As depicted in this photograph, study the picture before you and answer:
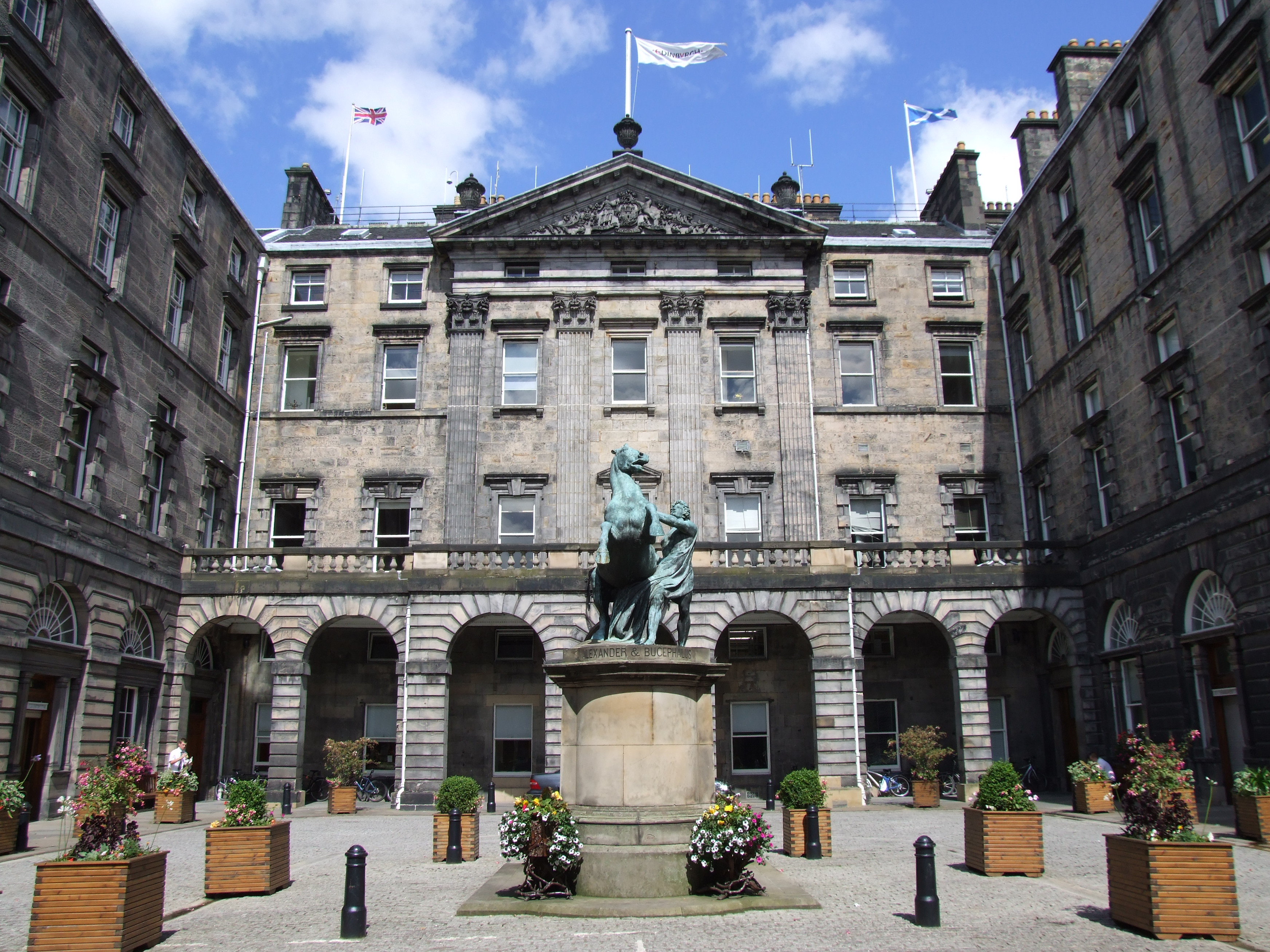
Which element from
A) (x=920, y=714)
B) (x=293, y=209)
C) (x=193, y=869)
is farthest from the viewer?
(x=293, y=209)

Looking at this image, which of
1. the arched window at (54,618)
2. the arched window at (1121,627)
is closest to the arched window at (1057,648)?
the arched window at (1121,627)

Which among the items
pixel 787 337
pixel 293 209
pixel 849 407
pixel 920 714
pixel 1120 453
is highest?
pixel 293 209

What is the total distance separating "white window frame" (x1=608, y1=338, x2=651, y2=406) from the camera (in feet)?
111

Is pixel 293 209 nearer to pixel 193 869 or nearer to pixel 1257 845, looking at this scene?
pixel 193 869

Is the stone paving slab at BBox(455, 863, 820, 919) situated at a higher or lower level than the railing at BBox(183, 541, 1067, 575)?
lower

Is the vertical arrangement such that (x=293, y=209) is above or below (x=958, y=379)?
above

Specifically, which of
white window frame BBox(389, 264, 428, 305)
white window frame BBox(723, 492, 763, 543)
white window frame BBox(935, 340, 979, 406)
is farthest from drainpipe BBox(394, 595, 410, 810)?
white window frame BBox(935, 340, 979, 406)

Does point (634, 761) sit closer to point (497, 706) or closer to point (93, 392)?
point (93, 392)

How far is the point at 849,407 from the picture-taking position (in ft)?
111

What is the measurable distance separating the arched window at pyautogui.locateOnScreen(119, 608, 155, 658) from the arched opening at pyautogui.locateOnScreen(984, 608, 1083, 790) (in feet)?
78.9

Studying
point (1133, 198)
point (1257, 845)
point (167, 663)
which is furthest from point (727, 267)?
point (1257, 845)

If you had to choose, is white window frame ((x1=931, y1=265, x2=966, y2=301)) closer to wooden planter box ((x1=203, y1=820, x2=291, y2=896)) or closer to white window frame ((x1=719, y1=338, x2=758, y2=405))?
white window frame ((x1=719, y1=338, x2=758, y2=405))

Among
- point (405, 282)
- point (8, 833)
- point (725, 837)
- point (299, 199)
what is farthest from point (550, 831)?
Answer: point (299, 199)

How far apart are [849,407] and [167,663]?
22208 millimetres
